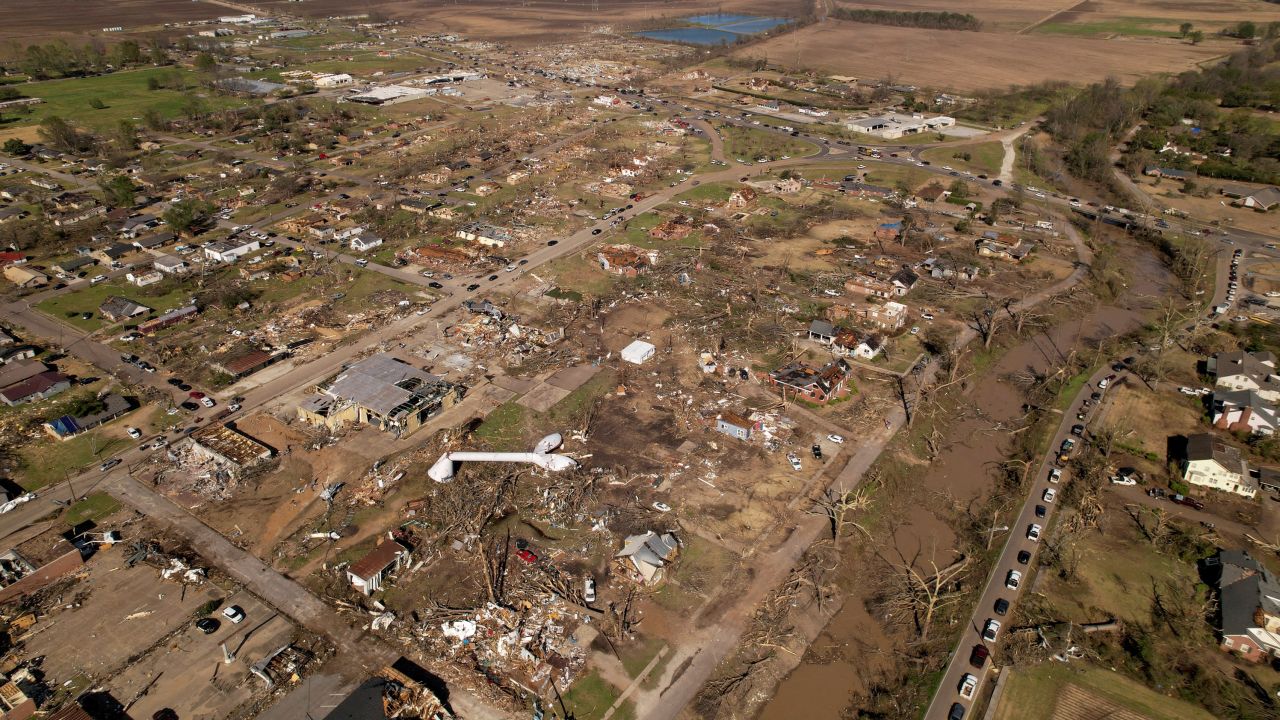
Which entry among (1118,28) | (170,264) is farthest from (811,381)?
(1118,28)

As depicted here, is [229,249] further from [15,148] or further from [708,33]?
[708,33]

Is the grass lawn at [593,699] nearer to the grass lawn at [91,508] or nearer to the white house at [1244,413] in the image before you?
the grass lawn at [91,508]

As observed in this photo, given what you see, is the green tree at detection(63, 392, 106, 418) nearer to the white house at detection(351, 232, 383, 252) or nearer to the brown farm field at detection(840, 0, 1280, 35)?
the white house at detection(351, 232, 383, 252)

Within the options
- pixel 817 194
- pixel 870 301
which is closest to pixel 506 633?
pixel 870 301

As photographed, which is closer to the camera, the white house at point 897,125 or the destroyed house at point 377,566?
the destroyed house at point 377,566

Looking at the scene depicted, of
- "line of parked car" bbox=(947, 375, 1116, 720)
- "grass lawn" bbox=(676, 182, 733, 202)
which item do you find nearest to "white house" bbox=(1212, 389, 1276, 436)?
"line of parked car" bbox=(947, 375, 1116, 720)

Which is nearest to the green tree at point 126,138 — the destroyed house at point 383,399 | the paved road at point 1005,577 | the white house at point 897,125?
the destroyed house at point 383,399
